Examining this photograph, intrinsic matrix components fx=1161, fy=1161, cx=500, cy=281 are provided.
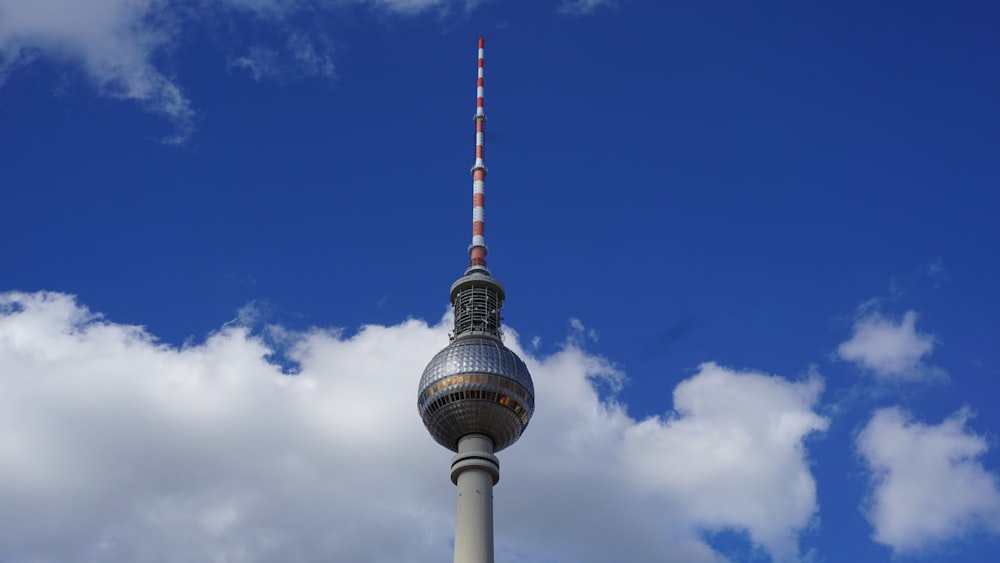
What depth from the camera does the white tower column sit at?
8800 centimetres

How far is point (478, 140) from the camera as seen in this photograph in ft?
377

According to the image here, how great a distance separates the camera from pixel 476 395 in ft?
311

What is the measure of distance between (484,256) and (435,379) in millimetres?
16468

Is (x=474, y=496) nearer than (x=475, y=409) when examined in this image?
Yes

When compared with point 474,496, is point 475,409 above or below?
above

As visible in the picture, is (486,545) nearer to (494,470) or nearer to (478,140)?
(494,470)

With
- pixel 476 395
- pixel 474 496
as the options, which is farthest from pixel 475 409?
pixel 474 496

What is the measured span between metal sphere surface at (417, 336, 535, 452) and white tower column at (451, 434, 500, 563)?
1.44 m

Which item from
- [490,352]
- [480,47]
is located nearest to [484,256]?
[490,352]

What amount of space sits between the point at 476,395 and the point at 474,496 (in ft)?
27.4

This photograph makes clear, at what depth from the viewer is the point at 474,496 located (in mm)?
91438

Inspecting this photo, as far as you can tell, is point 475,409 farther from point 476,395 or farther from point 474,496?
point 474,496

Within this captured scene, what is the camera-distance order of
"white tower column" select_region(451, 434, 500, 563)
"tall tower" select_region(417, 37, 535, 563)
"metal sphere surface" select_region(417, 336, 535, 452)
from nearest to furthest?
"white tower column" select_region(451, 434, 500, 563) < "tall tower" select_region(417, 37, 535, 563) < "metal sphere surface" select_region(417, 336, 535, 452)

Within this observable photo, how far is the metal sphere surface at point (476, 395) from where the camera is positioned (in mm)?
95000
